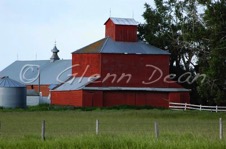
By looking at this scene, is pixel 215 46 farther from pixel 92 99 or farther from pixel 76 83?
pixel 76 83

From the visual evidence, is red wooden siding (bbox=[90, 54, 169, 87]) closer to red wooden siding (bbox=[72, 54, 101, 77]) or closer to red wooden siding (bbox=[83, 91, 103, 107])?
red wooden siding (bbox=[72, 54, 101, 77])

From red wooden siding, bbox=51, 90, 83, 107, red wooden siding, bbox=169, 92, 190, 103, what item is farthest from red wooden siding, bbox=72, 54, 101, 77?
red wooden siding, bbox=169, 92, 190, 103

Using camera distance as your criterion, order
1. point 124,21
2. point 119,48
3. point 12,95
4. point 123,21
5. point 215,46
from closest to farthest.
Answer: point 215,46, point 12,95, point 119,48, point 123,21, point 124,21

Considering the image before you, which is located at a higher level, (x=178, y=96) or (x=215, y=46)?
(x=215, y=46)

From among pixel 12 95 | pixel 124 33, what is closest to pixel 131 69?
pixel 124 33

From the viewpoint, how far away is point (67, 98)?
65625mm

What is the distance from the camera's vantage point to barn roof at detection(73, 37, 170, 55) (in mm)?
64688

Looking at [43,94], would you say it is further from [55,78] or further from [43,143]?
[43,143]

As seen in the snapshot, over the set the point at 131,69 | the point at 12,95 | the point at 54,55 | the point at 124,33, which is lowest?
the point at 12,95

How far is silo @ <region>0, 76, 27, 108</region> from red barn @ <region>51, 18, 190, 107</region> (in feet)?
15.9

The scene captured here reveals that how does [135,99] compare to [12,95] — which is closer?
[135,99]

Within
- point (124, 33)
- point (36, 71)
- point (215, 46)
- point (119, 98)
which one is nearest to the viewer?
point (215, 46)

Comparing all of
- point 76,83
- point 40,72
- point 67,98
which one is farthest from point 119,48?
point 40,72

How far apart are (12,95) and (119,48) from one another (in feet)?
43.7
